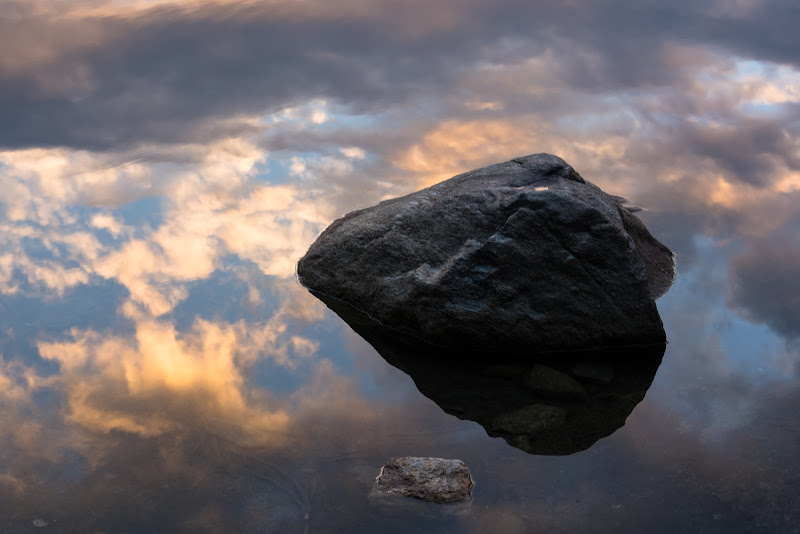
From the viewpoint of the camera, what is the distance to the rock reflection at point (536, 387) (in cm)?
385

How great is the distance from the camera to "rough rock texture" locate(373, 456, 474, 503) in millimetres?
3293

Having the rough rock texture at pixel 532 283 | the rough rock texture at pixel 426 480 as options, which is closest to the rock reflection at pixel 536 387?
the rough rock texture at pixel 532 283

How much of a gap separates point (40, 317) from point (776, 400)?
16.6 ft

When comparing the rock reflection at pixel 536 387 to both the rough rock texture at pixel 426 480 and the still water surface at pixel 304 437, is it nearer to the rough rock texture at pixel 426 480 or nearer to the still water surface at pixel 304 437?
the still water surface at pixel 304 437

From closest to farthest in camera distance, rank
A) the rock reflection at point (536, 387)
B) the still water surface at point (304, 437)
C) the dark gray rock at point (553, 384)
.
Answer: the still water surface at point (304, 437), the rock reflection at point (536, 387), the dark gray rock at point (553, 384)

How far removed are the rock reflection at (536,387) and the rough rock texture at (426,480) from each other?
1.58 feet

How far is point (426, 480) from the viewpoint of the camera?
132 inches

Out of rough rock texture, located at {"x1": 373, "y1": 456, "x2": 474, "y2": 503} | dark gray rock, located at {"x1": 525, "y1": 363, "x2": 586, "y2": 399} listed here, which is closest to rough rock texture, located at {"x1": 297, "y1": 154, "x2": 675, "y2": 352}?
dark gray rock, located at {"x1": 525, "y1": 363, "x2": 586, "y2": 399}

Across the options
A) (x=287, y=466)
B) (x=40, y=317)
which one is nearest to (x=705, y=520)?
(x=287, y=466)

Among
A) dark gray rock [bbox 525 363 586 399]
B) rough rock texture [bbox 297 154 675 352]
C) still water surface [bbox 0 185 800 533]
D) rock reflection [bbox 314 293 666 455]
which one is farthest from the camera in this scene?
rough rock texture [bbox 297 154 675 352]

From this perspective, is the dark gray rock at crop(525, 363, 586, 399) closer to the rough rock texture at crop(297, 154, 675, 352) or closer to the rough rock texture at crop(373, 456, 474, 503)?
the rough rock texture at crop(297, 154, 675, 352)

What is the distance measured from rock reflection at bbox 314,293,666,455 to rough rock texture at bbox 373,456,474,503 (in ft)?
1.58

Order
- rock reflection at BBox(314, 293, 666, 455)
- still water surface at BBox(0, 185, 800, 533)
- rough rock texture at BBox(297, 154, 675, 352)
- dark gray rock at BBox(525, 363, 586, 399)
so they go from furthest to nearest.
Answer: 1. rough rock texture at BBox(297, 154, 675, 352)
2. dark gray rock at BBox(525, 363, 586, 399)
3. rock reflection at BBox(314, 293, 666, 455)
4. still water surface at BBox(0, 185, 800, 533)

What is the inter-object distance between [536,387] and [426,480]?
1.15m
